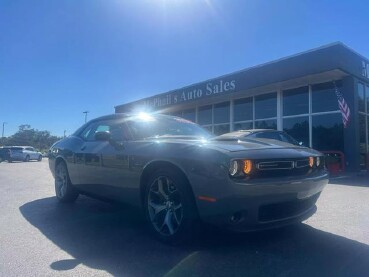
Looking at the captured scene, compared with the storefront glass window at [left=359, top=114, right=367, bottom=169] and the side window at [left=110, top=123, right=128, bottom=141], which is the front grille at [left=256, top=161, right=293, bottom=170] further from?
the storefront glass window at [left=359, top=114, right=367, bottom=169]

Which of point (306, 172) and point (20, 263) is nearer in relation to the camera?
point (20, 263)

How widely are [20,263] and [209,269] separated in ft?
5.44

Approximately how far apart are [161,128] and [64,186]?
2.31 metres

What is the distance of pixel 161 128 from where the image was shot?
173 inches

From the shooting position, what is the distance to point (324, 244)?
125 inches

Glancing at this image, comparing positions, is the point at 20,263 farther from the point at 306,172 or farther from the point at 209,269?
the point at 306,172

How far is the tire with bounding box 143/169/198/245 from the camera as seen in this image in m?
2.99

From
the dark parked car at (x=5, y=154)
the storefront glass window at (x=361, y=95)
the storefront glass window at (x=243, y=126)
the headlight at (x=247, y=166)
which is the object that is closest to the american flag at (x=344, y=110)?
the storefront glass window at (x=361, y=95)

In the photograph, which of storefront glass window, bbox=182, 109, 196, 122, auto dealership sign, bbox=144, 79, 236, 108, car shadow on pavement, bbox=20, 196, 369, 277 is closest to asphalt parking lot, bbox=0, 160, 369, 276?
car shadow on pavement, bbox=20, 196, 369, 277

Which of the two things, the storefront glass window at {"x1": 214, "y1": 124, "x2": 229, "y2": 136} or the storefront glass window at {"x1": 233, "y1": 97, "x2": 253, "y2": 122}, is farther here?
the storefront glass window at {"x1": 214, "y1": 124, "x2": 229, "y2": 136}

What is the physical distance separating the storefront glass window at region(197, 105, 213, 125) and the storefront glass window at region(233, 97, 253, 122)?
2.01 m

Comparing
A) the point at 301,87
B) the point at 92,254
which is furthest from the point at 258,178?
the point at 301,87

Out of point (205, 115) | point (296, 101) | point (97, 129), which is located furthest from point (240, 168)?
point (205, 115)

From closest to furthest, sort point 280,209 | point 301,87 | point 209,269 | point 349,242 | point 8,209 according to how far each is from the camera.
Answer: point 209,269, point 280,209, point 349,242, point 8,209, point 301,87
